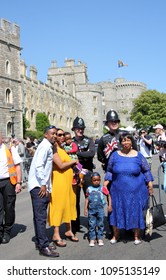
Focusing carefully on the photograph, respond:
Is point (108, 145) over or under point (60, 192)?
over

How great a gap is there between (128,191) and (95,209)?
26.4 inches

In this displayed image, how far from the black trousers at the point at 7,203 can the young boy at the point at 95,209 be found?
1.35m

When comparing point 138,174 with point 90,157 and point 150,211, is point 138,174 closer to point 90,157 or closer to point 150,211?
point 150,211

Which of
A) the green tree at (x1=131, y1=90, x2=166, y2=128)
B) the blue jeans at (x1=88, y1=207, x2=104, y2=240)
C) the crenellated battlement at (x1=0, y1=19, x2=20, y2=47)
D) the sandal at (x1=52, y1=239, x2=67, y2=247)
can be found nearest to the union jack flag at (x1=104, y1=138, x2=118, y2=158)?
the blue jeans at (x1=88, y1=207, x2=104, y2=240)

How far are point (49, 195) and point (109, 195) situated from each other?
0.97 m

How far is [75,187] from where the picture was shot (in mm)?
6555

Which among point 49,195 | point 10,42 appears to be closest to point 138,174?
point 49,195

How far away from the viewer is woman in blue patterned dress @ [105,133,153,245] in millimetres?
5922

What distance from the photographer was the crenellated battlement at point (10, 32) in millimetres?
35281

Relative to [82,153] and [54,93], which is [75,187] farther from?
[54,93]

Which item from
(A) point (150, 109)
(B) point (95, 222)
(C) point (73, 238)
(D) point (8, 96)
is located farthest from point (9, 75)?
(A) point (150, 109)

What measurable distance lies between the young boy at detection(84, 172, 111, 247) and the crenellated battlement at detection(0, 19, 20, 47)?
31.3 meters

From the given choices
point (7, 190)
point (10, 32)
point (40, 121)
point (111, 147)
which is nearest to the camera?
point (111, 147)

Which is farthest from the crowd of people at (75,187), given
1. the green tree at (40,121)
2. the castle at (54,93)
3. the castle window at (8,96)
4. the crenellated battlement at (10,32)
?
the green tree at (40,121)
